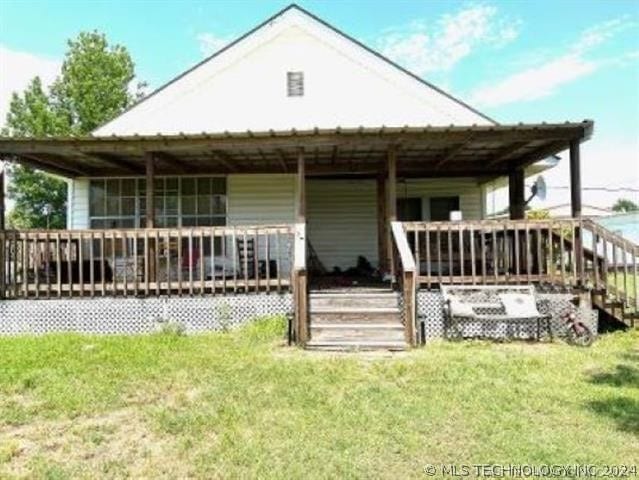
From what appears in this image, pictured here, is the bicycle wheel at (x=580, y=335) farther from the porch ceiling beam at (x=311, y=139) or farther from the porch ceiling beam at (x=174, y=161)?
the porch ceiling beam at (x=174, y=161)

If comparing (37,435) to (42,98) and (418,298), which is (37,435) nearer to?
(418,298)

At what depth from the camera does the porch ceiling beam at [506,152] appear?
1105cm

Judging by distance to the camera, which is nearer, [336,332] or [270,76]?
[336,332]

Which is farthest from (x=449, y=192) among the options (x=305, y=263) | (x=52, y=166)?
(x=52, y=166)

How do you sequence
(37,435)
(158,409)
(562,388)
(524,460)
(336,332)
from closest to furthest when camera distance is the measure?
(524,460) → (37,435) → (158,409) → (562,388) → (336,332)

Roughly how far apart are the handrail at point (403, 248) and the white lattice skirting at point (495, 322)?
834 millimetres

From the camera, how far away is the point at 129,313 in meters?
9.91

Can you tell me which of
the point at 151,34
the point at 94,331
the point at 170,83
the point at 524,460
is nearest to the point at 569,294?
the point at 524,460

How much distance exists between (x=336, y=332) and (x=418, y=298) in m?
1.58

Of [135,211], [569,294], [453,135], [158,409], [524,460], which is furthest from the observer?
[135,211]

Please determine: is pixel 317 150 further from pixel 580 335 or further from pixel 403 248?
pixel 580 335

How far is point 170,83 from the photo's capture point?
1470cm

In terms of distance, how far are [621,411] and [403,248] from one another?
4.24 m

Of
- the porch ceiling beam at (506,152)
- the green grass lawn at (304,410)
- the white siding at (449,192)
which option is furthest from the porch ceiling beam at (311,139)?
the white siding at (449,192)
